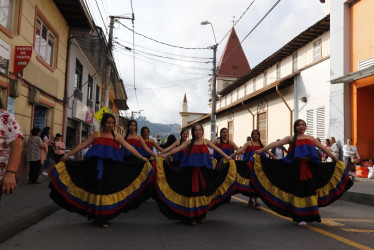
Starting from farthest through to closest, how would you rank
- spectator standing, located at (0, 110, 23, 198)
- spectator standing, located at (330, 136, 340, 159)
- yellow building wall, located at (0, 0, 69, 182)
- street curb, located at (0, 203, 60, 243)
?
spectator standing, located at (330, 136, 340, 159)
yellow building wall, located at (0, 0, 69, 182)
street curb, located at (0, 203, 60, 243)
spectator standing, located at (0, 110, 23, 198)

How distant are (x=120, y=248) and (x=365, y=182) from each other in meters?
11.2

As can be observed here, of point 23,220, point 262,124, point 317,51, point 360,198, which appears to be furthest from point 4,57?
point 262,124

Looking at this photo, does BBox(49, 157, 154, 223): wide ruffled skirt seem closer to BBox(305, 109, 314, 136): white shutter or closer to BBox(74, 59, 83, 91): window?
BBox(74, 59, 83, 91): window

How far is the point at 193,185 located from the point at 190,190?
0.10 m

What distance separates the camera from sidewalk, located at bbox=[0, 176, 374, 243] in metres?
4.82

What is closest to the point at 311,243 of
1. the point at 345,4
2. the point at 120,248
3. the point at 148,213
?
the point at 120,248

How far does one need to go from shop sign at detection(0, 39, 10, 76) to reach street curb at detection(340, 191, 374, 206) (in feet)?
30.6

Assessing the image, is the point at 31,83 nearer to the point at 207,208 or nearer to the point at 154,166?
the point at 154,166

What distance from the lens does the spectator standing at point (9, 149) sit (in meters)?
3.18

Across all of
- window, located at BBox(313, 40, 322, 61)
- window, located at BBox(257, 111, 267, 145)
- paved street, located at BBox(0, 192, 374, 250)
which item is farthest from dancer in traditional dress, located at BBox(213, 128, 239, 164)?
window, located at BBox(257, 111, 267, 145)

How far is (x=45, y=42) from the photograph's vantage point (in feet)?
38.0

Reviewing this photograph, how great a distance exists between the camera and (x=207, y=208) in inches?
222

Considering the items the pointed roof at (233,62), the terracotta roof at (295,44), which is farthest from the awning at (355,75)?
the pointed roof at (233,62)

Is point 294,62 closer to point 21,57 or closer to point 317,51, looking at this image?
point 317,51
